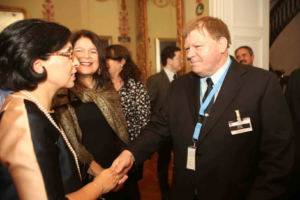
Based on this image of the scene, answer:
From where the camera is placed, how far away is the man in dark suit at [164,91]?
118 inches

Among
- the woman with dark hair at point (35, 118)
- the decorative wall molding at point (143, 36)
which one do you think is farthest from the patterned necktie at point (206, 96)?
the decorative wall molding at point (143, 36)

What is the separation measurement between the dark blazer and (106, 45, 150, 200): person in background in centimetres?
79

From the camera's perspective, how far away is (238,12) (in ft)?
10.4

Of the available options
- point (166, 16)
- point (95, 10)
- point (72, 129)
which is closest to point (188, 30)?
point (72, 129)

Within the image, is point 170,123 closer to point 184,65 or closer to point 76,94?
point 76,94

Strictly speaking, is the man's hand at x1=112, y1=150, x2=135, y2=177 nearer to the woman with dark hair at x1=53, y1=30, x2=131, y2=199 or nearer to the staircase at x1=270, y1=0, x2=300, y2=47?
the woman with dark hair at x1=53, y1=30, x2=131, y2=199

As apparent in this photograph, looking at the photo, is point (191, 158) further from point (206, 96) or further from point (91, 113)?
point (91, 113)

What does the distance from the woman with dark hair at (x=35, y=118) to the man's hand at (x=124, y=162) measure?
24cm

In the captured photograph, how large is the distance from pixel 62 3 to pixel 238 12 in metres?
3.82

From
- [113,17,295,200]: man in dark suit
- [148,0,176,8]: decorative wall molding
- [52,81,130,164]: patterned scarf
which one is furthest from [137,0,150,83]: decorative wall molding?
[113,17,295,200]: man in dark suit

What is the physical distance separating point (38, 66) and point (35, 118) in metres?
0.26

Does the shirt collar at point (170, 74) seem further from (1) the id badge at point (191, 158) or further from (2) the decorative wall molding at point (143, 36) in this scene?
(1) the id badge at point (191, 158)

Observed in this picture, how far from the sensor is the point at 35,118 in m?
0.89

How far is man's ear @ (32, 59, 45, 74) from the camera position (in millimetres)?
984
